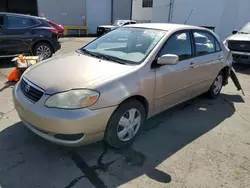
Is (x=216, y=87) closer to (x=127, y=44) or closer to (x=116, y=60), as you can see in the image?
(x=127, y=44)

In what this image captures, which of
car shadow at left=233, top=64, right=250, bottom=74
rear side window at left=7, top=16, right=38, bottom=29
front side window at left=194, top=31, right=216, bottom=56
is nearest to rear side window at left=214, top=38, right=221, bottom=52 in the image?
front side window at left=194, top=31, right=216, bottom=56

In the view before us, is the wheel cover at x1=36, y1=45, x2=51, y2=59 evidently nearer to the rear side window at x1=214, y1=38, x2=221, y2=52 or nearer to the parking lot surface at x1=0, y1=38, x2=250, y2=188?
the parking lot surface at x1=0, y1=38, x2=250, y2=188

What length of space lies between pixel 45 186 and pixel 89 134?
0.69 metres

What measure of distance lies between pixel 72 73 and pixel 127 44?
1.16m

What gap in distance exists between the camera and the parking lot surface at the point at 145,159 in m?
2.59

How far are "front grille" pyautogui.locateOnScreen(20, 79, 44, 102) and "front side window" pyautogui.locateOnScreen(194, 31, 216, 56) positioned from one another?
2811 mm

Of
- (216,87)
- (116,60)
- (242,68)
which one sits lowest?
(242,68)

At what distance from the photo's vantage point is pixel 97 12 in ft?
73.4

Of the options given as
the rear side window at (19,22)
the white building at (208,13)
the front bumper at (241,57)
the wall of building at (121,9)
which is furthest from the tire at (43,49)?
the wall of building at (121,9)

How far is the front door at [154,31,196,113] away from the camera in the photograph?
346cm

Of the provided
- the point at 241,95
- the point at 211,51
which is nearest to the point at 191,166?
the point at 211,51

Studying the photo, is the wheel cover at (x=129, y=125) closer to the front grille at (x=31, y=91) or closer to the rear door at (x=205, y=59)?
the front grille at (x=31, y=91)

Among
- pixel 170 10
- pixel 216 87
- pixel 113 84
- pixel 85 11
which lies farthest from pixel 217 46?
pixel 85 11

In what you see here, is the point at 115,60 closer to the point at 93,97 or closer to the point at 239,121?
the point at 93,97
